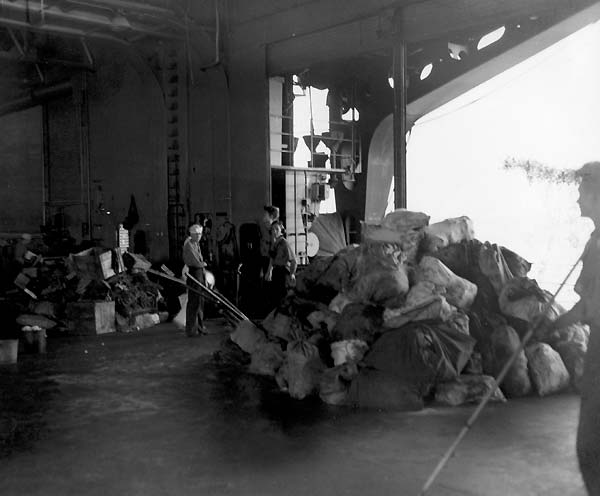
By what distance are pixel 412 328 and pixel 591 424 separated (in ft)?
9.54

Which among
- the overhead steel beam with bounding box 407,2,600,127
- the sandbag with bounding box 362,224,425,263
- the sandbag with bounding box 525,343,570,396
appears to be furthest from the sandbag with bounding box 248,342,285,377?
the overhead steel beam with bounding box 407,2,600,127

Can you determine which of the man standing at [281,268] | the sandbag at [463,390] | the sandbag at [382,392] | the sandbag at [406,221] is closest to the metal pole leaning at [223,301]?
the man standing at [281,268]

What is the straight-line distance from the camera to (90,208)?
15.2 m

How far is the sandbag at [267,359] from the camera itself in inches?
283

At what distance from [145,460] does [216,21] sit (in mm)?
9354

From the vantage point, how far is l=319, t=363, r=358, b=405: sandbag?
6020mm

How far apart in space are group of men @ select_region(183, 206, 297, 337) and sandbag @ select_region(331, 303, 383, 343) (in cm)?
289

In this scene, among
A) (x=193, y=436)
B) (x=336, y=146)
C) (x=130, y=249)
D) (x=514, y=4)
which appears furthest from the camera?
(x=130, y=249)

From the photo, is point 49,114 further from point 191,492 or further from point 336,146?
point 191,492

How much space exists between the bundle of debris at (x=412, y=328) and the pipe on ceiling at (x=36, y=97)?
990 cm

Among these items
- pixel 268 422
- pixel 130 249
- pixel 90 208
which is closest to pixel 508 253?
pixel 268 422

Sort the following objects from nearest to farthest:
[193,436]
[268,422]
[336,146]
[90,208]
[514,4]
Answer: [193,436] < [268,422] < [514,4] < [336,146] < [90,208]

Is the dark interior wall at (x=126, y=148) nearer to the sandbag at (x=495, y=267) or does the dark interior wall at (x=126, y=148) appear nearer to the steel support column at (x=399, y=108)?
the steel support column at (x=399, y=108)

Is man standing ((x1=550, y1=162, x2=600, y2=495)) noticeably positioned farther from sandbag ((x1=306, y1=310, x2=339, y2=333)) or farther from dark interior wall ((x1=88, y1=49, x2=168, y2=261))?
dark interior wall ((x1=88, y1=49, x2=168, y2=261))
